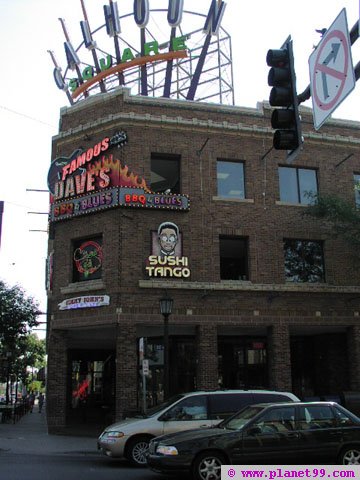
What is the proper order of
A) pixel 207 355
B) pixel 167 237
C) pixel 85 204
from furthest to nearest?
pixel 85 204, pixel 167 237, pixel 207 355

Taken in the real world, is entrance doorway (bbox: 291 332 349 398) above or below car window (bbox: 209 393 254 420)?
above

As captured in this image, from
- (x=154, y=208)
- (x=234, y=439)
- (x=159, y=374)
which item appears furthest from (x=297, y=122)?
(x=159, y=374)

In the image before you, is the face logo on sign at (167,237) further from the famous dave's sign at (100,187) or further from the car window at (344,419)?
the car window at (344,419)

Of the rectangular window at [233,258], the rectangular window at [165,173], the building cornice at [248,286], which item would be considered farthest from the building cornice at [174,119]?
the building cornice at [248,286]

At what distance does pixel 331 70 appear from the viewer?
673cm

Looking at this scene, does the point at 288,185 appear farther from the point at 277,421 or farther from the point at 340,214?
the point at 277,421

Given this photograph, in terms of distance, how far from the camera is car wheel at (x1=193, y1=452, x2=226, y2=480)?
381 inches

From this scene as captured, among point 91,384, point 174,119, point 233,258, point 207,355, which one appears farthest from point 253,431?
point 91,384

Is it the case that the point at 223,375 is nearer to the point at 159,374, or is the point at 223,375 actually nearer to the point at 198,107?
the point at 159,374

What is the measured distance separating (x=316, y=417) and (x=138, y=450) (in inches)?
174

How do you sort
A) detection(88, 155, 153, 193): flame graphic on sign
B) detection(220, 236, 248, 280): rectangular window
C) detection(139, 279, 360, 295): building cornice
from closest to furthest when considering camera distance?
detection(139, 279, 360, 295): building cornice
detection(88, 155, 153, 193): flame graphic on sign
detection(220, 236, 248, 280): rectangular window

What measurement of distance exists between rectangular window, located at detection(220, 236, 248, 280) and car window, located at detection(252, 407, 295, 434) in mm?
11264

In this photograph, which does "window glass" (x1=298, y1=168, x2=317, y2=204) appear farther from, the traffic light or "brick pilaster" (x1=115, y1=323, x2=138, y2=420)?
the traffic light

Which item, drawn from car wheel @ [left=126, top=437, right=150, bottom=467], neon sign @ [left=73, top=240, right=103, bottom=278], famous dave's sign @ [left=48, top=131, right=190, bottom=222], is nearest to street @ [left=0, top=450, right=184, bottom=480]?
car wheel @ [left=126, top=437, right=150, bottom=467]
